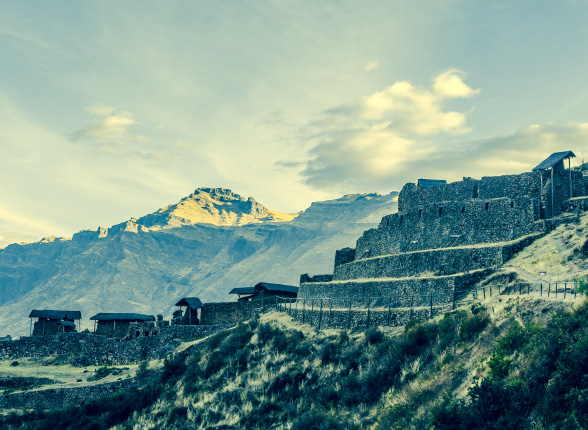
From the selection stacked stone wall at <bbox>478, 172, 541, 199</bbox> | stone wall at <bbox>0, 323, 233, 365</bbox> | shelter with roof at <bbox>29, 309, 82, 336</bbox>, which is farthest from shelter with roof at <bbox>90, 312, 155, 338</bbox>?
stacked stone wall at <bbox>478, 172, 541, 199</bbox>

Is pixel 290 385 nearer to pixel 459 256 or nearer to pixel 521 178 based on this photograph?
pixel 459 256

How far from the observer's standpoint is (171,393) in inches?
2250

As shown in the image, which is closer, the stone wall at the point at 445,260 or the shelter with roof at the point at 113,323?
the stone wall at the point at 445,260

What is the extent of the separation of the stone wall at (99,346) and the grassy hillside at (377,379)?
3.64 m

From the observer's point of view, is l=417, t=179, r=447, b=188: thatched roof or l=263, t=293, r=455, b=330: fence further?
l=417, t=179, r=447, b=188: thatched roof

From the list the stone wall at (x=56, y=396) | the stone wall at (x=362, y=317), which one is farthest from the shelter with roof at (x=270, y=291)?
the stone wall at (x=56, y=396)

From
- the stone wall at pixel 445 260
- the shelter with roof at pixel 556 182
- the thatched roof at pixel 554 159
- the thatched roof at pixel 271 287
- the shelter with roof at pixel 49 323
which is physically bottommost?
the shelter with roof at pixel 49 323

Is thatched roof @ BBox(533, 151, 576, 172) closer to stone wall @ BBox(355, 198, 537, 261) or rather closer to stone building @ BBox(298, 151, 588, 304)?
stone building @ BBox(298, 151, 588, 304)

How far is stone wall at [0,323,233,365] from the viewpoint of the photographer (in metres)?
69.9

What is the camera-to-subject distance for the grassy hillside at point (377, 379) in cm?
2709

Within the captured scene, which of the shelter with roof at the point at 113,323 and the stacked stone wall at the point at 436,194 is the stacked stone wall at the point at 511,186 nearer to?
the stacked stone wall at the point at 436,194

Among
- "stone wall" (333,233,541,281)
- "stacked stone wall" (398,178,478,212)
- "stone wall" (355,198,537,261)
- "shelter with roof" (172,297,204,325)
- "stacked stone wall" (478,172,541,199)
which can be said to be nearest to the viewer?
"stone wall" (333,233,541,281)

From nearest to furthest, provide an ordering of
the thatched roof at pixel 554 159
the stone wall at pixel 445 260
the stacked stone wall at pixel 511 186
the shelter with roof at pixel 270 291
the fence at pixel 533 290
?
the fence at pixel 533 290, the stone wall at pixel 445 260, the thatched roof at pixel 554 159, the stacked stone wall at pixel 511 186, the shelter with roof at pixel 270 291

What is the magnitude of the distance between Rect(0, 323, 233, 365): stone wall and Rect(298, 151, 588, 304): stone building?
15.8 metres
